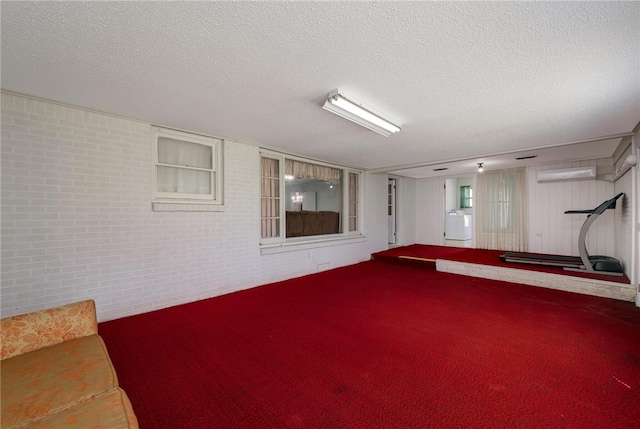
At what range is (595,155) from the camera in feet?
16.2

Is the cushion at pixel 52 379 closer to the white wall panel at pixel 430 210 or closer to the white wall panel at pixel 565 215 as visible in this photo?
the white wall panel at pixel 565 215

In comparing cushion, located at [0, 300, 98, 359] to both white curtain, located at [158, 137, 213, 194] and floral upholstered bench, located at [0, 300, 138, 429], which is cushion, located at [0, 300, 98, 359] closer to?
floral upholstered bench, located at [0, 300, 138, 429]

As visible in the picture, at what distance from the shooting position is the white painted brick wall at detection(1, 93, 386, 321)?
8.20 feet

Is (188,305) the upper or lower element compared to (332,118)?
lower

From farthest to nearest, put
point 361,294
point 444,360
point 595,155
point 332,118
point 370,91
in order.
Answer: point 595,155 < point 361,294 < point 332,118 < point 370,91 < point 444,360

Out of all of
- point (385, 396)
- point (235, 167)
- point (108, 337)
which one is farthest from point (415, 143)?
point (108, 337)

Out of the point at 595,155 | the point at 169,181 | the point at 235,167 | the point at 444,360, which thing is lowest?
the point at 444,360

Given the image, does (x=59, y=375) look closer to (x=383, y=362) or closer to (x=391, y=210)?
(x=383, y=362)

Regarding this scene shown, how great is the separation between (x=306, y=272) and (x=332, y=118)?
3.10 meters

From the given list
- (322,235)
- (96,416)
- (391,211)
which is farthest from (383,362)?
(391,211)

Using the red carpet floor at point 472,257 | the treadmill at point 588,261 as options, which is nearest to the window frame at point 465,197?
the red carpet floor at point 472,257

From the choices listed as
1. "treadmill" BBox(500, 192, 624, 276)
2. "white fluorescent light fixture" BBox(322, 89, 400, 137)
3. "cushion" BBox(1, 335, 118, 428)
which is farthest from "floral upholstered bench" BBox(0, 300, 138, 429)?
"treadmill" BBox(500, 192, 624, 276)

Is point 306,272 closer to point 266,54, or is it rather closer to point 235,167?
point 235,167

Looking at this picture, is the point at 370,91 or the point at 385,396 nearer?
the point at 385,396
